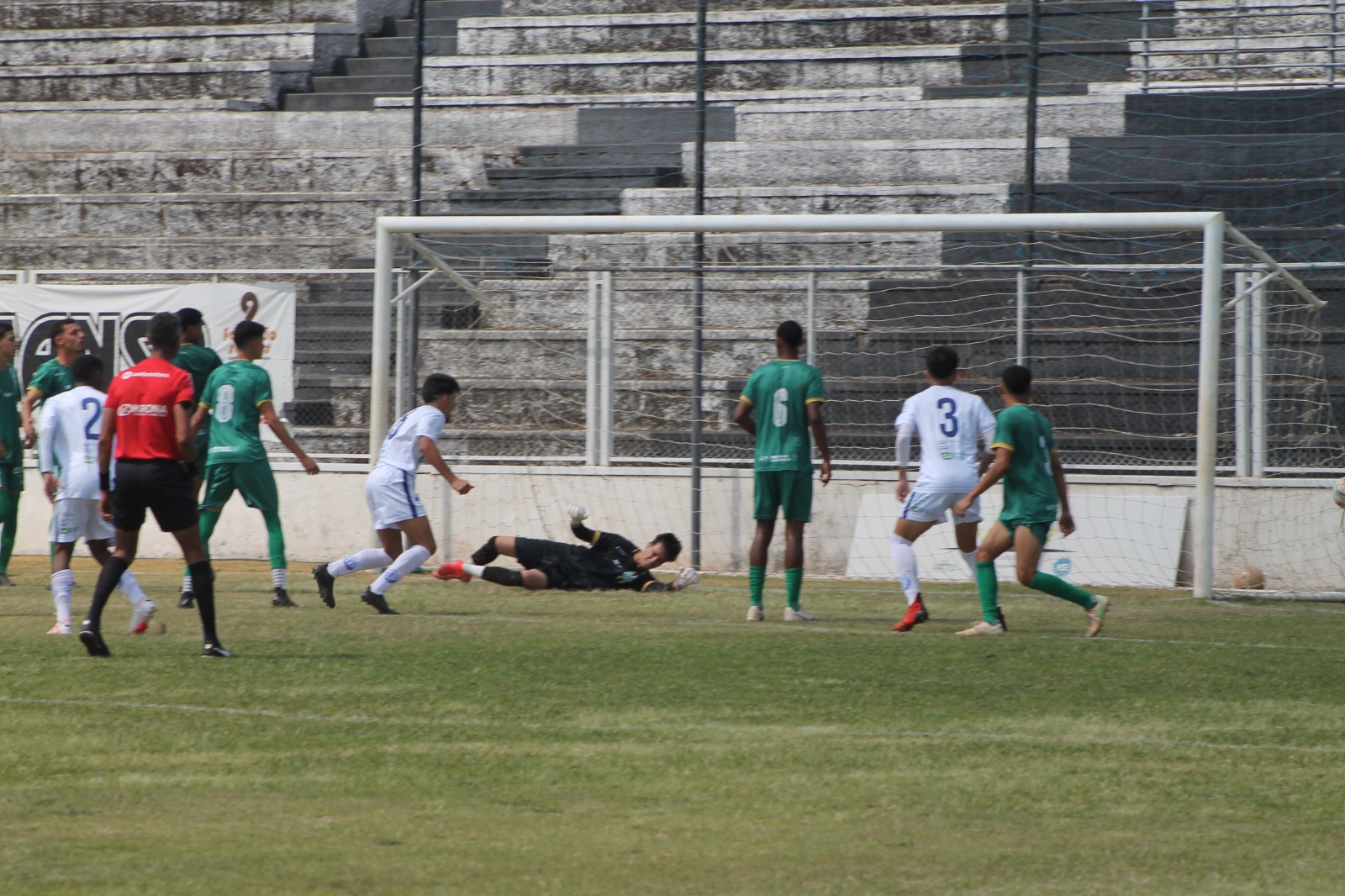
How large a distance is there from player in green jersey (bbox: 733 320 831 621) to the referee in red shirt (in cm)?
397

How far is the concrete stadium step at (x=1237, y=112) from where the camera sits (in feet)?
58.1

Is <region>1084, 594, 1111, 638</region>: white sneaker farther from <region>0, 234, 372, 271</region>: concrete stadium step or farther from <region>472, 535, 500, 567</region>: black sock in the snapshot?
<region>0, 234, 372, 271</region>: concrete stadium step

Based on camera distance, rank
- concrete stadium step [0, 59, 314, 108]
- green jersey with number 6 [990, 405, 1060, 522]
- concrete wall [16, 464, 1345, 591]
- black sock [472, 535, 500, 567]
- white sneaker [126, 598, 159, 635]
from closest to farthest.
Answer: white sneaker [126, 598, 159, 635] → green jersey with number 6 [990, 405, 1060, 522] → black sock [472, 535, 500, 567] → concrete wall [16, 464, 1345, 591] → concrete stadium step [0, 59, 314, 108]

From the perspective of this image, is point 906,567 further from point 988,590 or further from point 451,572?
point 451,572

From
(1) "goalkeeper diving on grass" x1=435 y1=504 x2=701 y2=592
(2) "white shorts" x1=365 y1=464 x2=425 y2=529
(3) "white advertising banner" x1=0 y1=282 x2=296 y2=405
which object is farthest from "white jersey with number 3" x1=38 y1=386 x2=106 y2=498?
(3) "white advertising banner" x1=0 y1=282 x2=296 y2=405

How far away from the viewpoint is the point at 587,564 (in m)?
13.5

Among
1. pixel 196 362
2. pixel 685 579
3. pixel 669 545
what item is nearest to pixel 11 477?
pixel 196 362

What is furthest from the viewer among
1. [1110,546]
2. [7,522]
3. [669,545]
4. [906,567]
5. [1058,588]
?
[1110,546]

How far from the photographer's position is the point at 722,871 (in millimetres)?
4750

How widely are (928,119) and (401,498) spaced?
10.7m

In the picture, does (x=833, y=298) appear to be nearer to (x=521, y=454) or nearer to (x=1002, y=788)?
(x=521, y=454)

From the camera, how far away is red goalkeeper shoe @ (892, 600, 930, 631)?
34.4ft

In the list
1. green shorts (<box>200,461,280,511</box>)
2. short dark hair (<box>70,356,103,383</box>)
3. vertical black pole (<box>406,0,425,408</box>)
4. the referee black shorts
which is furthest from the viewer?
vertical black pole (<box>406,0,425,408</box>)

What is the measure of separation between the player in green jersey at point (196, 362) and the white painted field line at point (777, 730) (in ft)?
15.2
